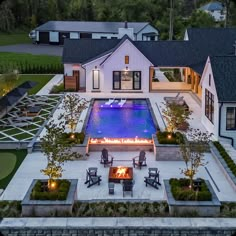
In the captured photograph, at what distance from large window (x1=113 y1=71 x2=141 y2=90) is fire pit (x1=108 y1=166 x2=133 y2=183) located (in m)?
15.7

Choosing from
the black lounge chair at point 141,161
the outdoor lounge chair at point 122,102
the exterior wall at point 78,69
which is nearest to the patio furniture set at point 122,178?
the black lounge chair at point 141,161

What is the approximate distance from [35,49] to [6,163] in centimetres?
3863

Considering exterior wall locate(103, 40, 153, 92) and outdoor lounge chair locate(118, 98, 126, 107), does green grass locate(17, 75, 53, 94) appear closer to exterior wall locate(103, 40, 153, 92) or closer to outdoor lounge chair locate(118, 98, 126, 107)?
exterior wall locate(103, 40, 153, 92)

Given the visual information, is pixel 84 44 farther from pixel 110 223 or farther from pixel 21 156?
pixel 110 223

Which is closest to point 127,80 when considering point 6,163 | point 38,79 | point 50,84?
point 50,84

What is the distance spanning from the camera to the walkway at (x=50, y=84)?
30.7 metres

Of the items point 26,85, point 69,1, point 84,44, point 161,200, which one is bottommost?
point 161,200

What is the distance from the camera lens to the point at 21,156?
715 inches

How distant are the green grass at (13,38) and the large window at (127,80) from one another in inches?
1195

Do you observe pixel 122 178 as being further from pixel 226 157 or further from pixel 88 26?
pixel 88 26

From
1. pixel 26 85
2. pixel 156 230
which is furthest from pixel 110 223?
pixel 26 85

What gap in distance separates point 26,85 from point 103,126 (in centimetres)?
702

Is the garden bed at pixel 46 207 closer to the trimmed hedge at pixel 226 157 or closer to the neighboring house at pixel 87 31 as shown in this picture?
the trimmed hedge at pixel 226 157

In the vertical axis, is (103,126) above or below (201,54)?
below
